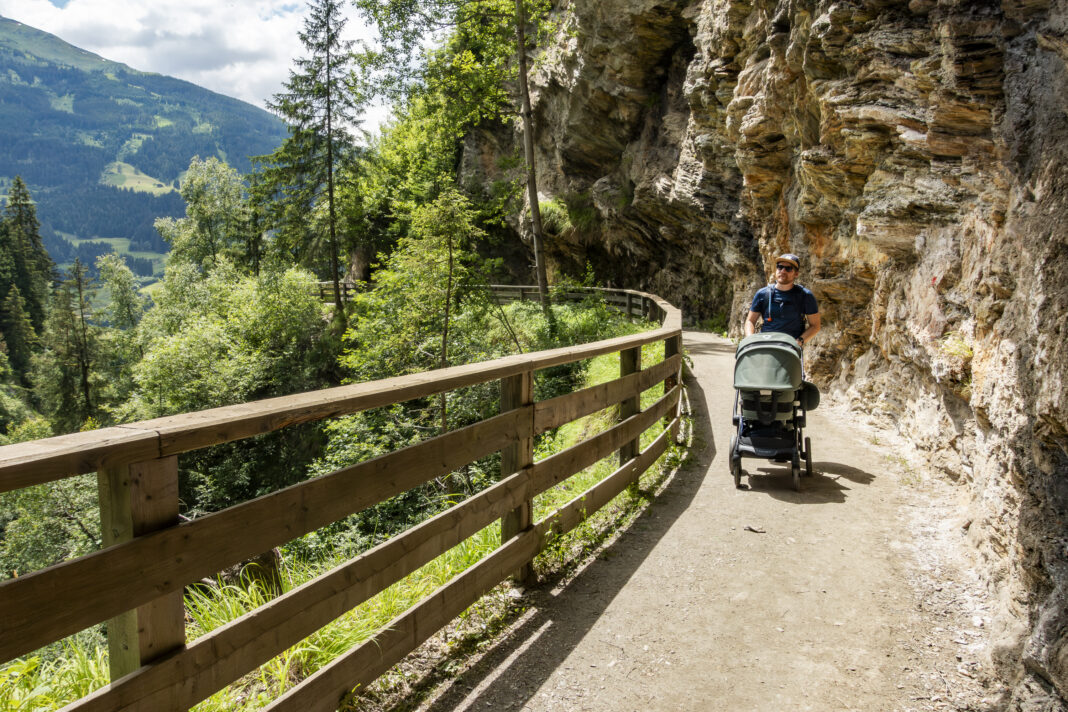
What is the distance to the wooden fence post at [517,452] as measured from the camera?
3770 mm

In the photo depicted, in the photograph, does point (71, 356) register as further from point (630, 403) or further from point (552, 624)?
point (552, 624)

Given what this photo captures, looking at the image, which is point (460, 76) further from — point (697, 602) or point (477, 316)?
point (697, 602)

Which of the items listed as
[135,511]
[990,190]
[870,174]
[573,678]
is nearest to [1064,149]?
[990,190]

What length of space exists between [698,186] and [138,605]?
66.0 ft

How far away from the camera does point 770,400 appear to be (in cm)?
604

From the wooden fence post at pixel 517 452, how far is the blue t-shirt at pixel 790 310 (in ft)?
12.4

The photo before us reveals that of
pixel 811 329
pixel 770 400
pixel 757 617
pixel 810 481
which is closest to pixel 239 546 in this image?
pixel 757 617

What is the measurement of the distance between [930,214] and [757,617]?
19.2 feet

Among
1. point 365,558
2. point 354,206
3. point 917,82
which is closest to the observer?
point 365,558

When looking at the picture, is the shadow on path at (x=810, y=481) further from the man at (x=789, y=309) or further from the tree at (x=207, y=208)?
the tree at (x=207, y=208)

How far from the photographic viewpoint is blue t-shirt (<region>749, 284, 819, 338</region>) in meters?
6.63

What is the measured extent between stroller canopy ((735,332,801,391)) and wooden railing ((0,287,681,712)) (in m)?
2.77

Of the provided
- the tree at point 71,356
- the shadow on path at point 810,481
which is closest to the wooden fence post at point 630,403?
the shadow on path at point 810,481

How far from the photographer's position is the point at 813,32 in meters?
9.33
